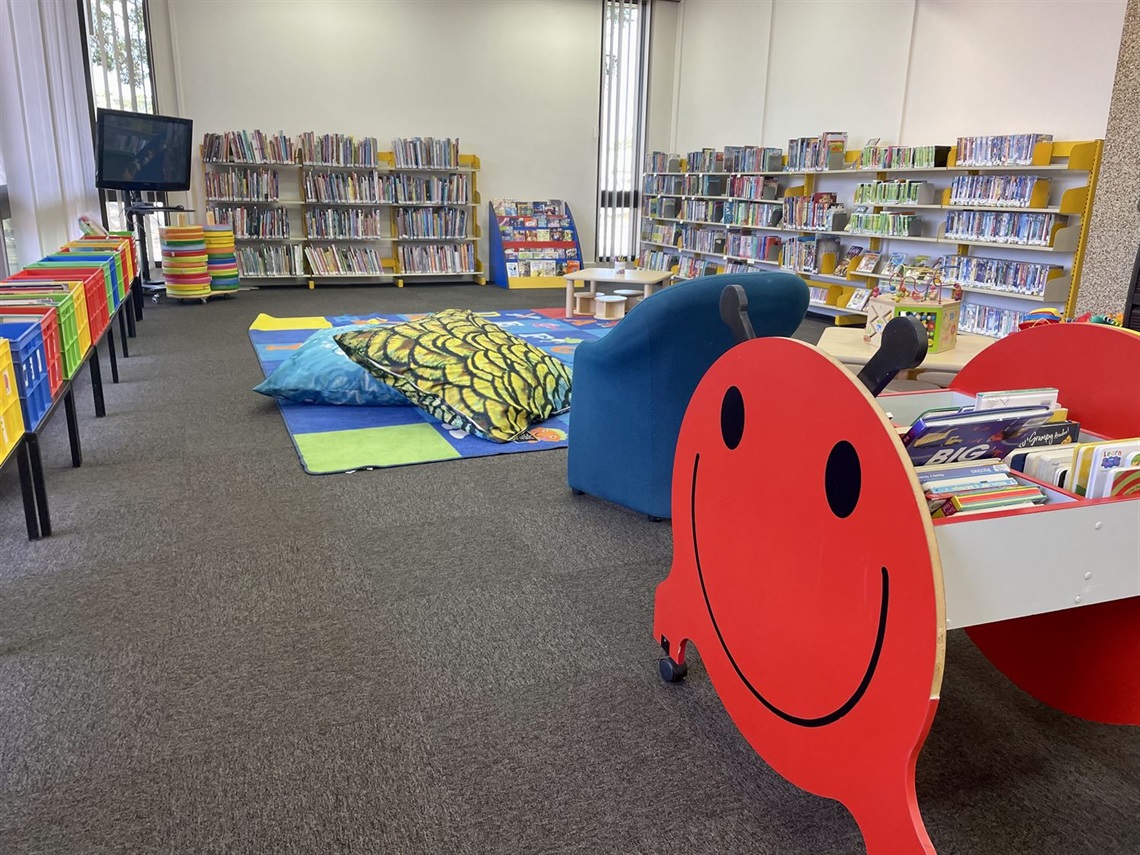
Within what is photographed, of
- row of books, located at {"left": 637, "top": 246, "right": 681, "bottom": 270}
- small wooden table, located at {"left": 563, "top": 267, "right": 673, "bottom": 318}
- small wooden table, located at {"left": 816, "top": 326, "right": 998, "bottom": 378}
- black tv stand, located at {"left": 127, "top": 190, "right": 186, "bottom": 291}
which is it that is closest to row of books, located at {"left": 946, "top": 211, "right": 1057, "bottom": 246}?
small wooden table, located at {"left": 563, "top": 267, "right": 673, "bottom": 318}

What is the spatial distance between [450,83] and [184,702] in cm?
881

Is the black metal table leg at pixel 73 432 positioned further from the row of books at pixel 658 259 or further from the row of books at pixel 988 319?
the row of books at pixel 658 259

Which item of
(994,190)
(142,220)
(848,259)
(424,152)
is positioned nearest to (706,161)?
(848,259)

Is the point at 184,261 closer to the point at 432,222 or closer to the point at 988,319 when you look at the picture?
the point at 432,222

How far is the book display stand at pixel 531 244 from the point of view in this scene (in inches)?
373

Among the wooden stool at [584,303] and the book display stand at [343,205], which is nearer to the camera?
the wooden stool at [584,303]

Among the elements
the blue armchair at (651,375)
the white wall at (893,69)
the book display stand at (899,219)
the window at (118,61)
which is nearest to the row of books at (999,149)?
the book display stand at (899,219)

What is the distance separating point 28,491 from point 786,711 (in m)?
2.44

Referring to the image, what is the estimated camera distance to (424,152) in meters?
9.05

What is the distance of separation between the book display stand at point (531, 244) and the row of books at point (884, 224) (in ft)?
10.9

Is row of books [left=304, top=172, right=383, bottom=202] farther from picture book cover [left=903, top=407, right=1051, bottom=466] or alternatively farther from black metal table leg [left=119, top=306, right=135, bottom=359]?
picture book cover [left=903, top=407, right=1051, bottom=466]

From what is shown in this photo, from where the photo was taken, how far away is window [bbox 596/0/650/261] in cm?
998

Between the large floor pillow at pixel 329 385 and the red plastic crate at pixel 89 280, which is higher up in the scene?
the red plastic crate at pixel 89 280

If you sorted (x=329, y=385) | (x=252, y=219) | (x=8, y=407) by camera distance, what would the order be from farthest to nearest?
(x=252, y=219) → (x=329, y=385) → (x=8, y=407)
